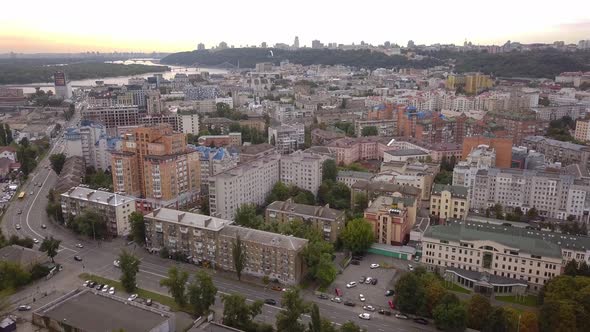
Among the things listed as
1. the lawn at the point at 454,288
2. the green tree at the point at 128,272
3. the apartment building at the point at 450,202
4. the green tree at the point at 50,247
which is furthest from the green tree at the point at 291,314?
the apartment building at the point at 450,202

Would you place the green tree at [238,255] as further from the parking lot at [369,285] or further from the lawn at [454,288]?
the lawn at [454,288]

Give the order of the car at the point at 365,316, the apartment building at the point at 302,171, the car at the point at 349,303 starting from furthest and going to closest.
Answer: the apartment building at the point at 302,171 < the car at the point at 349,303 < the car at the point at 365,316

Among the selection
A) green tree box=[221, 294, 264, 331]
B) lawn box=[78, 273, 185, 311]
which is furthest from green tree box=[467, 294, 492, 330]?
lawn box=[78, 273, 185, 311]

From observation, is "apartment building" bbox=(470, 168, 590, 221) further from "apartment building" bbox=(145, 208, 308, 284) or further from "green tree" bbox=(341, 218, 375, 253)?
"apartment building" bbox=(145, 208, 308, 284)

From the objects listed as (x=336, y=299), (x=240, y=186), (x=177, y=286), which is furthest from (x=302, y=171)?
(x=177, y=286)

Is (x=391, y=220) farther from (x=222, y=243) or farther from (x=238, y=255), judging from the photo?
(x=222, y=243)

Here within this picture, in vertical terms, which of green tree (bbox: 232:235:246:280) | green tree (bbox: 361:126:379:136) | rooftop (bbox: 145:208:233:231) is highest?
green tree (bbox: 361:126:379:136)
